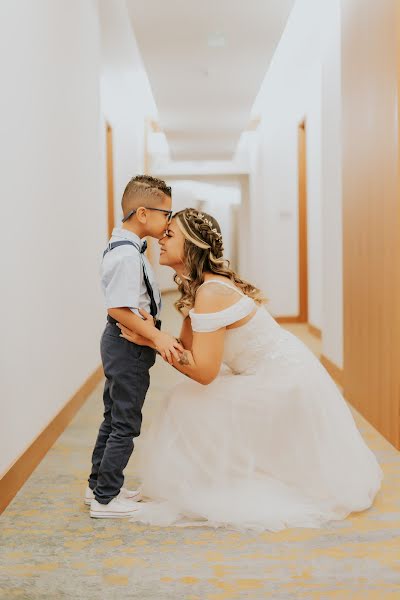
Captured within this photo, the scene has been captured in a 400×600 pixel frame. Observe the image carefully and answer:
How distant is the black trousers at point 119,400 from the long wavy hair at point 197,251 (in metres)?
0.27

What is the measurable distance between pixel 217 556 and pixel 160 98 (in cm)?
695

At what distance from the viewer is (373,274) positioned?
11.8 ft

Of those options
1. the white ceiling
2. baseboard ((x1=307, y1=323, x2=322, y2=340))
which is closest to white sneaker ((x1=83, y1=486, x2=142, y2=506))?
the white ceiling

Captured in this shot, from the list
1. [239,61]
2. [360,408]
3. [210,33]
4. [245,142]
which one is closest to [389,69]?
[360,408]

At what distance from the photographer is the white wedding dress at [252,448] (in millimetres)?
2453

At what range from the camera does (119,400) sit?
8.19 feet

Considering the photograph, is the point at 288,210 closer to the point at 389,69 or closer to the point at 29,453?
the point at 389,69

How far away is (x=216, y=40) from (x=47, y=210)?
3.39 m

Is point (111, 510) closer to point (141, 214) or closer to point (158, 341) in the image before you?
point (158, 341)

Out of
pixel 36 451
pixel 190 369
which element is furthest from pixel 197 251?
pixel 36 451

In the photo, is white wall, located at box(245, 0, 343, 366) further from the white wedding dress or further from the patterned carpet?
the patterned carpet

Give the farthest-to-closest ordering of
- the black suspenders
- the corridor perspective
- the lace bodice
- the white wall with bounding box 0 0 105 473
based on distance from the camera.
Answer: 1. the white wall with bounding box 0 0 105 473
2. the lace bodice
3. the black suspenders
4. the corridor perspective

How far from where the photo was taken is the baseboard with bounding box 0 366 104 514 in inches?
104

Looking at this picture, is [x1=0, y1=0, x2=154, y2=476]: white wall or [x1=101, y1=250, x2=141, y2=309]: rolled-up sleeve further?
[x1=0, y1=0, x2=154, y2=476]: white wall
